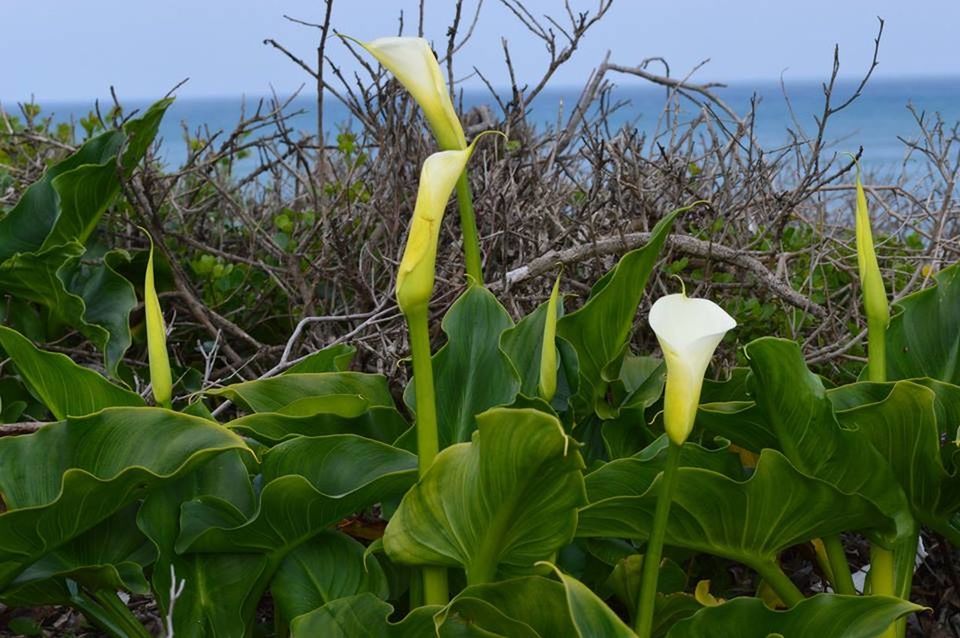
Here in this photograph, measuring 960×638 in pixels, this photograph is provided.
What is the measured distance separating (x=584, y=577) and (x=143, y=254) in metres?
1.30

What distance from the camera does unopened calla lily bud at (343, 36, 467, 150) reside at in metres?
1.21

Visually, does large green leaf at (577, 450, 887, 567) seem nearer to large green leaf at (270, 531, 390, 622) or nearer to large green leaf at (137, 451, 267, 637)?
large green leaf at (270, 531, 390, 622)

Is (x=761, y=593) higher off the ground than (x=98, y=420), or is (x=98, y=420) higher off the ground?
(x=98, y=420)

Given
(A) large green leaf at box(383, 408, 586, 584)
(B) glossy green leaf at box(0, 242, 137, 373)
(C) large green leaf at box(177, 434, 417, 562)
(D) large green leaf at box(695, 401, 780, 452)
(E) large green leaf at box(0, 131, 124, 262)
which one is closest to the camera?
(A) large green leaf at box(383, 408, 586, 584)

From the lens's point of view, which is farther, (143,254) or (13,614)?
(143,254)

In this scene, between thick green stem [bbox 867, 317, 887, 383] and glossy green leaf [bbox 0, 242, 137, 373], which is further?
glossy green leaf [bbox 0, 242, 137, 373]

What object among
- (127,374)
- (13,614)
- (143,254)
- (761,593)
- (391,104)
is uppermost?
(391,104)

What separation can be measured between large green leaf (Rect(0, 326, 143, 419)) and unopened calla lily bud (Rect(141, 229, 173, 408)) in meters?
0.14

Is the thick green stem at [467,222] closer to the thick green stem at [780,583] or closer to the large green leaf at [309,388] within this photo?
the large green leaf at [309,388]

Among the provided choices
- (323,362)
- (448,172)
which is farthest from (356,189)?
(448,172)

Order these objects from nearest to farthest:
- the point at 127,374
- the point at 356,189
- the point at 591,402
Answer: the point at 591,402
the point at 127,374
the point at 356,189

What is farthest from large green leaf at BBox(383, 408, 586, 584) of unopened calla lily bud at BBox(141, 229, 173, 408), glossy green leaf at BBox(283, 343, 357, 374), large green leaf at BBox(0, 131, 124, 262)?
large green leaf at BBox(0, 131, 124, 262)

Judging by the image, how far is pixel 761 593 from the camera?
169 cm

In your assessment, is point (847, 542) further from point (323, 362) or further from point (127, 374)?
point (127, 374)
